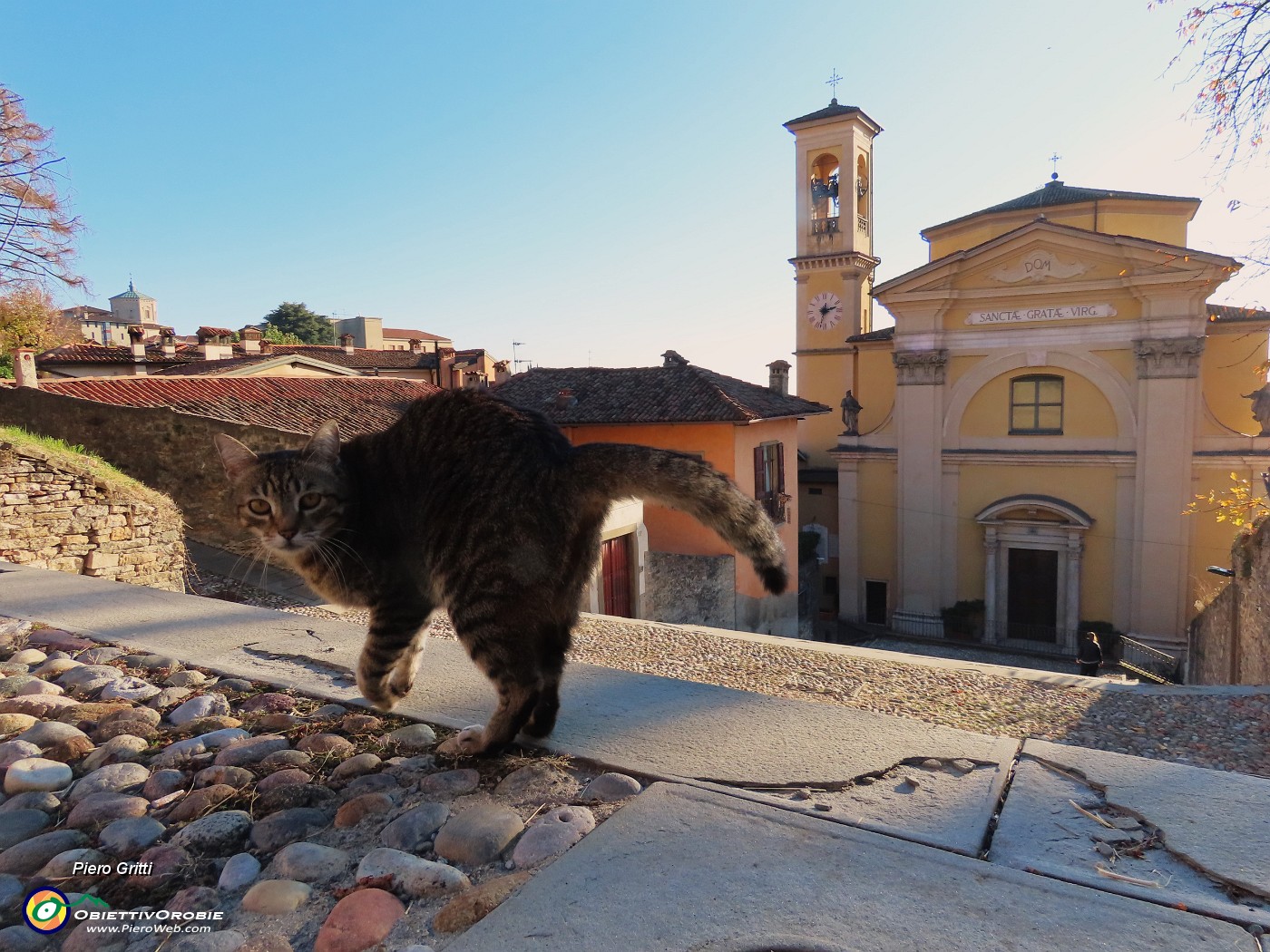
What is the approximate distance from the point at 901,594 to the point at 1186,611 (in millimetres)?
6250

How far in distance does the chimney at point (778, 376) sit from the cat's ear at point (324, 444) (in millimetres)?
Result: 17557

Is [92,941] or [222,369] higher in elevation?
[222,369]

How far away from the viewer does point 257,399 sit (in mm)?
13523

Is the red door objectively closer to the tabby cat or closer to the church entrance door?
the tabby cat

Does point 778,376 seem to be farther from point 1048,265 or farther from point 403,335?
point 403,335

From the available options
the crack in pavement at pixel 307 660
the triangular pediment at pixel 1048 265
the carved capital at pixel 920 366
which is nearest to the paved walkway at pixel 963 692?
the crack in pavement at pixel 307 660

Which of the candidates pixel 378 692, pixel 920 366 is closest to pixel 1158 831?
pixel 378 692

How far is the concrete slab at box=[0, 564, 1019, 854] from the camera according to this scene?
204 cm

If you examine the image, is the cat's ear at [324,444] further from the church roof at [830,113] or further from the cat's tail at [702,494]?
the church roof at [830,113]

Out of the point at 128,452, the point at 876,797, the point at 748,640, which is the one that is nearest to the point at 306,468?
the point at 876,797

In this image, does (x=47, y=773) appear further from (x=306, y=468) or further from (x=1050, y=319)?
(x=1050, y=319)

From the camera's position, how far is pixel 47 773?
2.30 metres

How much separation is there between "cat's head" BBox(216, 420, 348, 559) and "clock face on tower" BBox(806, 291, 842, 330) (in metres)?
23.8
